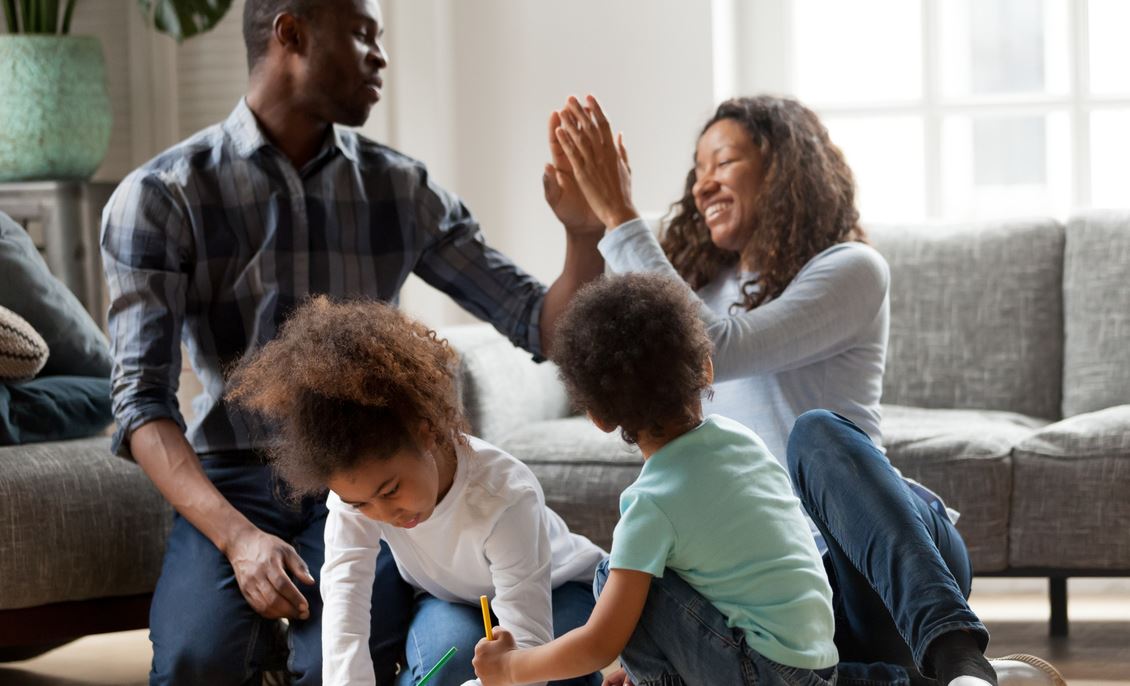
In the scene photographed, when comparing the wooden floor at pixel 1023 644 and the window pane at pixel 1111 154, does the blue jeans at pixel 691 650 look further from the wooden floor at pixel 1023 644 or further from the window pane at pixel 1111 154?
the window pane at pixel 1111 154

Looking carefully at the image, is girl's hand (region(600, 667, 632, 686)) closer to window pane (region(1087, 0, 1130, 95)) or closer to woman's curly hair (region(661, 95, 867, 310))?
woman's curly hair (region(661, 95, 867, 310))

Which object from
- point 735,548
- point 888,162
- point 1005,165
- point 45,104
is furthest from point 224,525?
point 1005,165

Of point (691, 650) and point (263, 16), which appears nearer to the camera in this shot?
point (691, 650)

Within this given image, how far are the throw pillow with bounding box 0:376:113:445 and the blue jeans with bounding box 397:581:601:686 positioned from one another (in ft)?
2.51

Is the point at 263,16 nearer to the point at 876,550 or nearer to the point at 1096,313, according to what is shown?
the point at 876,550

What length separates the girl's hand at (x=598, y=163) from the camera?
194 centimetres

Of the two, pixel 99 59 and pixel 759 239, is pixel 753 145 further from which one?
pixel 99 59

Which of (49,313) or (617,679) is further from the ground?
(49,313)

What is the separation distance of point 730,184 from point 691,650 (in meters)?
0.82

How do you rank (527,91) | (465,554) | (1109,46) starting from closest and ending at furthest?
(465,554)
(1109,46)
(527,91)

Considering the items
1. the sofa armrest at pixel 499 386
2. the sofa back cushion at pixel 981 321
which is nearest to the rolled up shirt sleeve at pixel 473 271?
the sofa armrest at pixel 499 386

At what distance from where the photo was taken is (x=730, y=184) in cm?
206

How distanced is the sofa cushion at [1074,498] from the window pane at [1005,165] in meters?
1.22

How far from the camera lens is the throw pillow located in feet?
7.27
